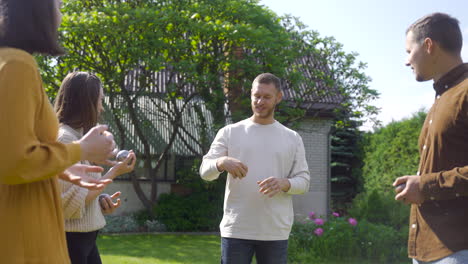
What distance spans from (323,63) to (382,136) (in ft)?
18.3

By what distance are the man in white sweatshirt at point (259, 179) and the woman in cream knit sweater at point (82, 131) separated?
1.06m

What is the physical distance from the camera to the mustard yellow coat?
1790 millimetres

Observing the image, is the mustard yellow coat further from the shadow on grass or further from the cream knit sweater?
the shadow on grass

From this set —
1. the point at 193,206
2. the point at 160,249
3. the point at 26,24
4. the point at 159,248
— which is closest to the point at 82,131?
the point at 26,24

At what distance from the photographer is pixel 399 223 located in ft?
36.6

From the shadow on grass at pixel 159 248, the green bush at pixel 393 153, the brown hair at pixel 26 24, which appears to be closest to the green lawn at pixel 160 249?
the shadow on grass at pixel 159 248

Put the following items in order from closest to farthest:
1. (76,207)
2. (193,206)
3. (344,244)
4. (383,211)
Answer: (76,207) → (344,244) → (383,211) → (193,206)

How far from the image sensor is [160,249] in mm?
10094

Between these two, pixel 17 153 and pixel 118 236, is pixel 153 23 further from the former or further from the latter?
pixel 17 153

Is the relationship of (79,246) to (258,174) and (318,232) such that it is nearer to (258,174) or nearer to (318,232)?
(258,174)

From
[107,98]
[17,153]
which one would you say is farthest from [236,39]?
[17,153]

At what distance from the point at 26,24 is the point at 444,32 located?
2134 mm

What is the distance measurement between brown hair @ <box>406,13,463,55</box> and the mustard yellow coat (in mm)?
1979

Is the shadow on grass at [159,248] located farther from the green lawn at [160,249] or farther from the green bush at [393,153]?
the green bush at [393,153]
